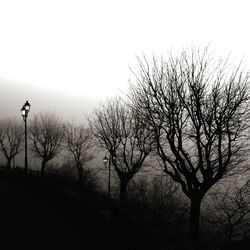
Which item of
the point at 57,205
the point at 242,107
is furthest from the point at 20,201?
the point at 242,107

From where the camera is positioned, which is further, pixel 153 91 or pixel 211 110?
pixel 153 91

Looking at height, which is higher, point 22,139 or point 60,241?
point 22,139

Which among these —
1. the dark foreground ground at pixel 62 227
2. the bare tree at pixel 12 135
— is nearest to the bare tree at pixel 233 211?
the dark foreground ground at pixel 62 227

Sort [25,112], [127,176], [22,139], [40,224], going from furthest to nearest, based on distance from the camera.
Answer: [22,139] < [127,176] < [25,112] < [40,224]

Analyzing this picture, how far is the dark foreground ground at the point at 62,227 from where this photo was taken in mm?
8484

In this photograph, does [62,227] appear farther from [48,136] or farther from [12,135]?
[12,135]

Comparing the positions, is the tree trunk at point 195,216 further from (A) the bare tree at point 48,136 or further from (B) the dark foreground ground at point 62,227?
(A) the bare tree at point 48,136

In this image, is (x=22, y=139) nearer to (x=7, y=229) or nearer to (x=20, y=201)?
(x=20, y=201)

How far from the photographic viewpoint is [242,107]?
53.0ft

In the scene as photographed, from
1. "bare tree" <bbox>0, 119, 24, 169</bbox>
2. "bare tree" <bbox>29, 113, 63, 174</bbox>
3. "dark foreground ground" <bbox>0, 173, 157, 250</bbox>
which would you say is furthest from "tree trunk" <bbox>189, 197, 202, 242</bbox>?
"bare tree" <bbox>0, 119, 24, 169</bbox>

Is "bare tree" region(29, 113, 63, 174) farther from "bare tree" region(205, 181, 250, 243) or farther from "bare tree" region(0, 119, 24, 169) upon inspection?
"bare tree" region(205, 181, 250, 243)

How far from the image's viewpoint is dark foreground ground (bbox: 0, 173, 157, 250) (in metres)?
8.48

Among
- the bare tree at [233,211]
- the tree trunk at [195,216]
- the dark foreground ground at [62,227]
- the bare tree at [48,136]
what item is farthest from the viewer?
the bare tree at [48,136]

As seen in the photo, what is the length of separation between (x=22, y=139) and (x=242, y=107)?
7053 cm
